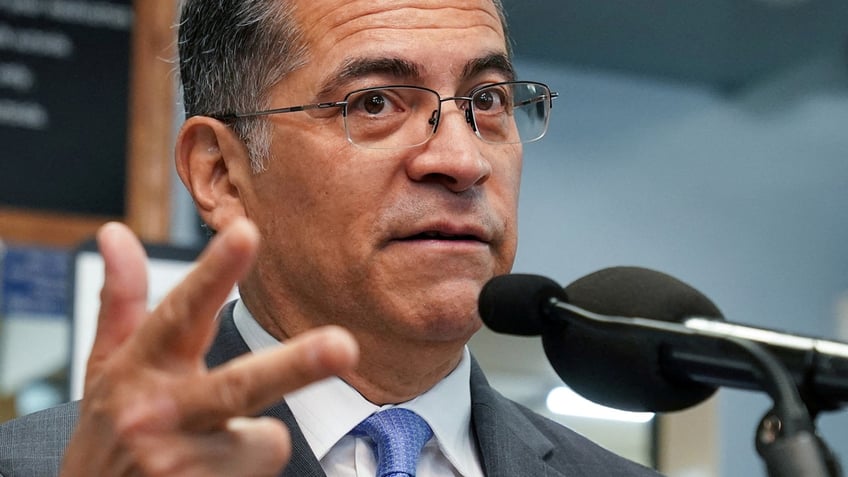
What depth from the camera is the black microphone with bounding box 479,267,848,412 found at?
0.86m

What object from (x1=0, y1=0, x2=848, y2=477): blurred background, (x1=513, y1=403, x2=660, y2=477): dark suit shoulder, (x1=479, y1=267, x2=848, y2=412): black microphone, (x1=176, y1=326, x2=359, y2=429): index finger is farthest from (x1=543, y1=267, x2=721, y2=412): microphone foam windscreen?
(x1=0, y1=0, x2=848, y2=477): blurred background

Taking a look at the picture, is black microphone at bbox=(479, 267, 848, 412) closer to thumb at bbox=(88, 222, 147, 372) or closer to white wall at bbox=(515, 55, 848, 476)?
thumb at bbox=(88, 222, 147, 372)

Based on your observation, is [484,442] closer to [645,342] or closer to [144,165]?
[645,342]

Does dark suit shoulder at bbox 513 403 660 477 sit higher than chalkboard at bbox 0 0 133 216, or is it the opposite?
chalkboard at bbox 0 0 133 216

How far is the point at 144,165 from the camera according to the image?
2703 mm

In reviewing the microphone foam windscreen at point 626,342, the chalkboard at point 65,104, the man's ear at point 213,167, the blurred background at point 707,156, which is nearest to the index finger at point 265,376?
the microphone foam windscreen at point 626,342

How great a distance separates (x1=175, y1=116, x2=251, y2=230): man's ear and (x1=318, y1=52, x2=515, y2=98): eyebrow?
0.52 ft

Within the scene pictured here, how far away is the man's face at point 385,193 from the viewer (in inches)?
55.4

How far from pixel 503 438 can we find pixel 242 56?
0.58 meters

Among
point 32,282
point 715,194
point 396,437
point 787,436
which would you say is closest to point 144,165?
point 32,282

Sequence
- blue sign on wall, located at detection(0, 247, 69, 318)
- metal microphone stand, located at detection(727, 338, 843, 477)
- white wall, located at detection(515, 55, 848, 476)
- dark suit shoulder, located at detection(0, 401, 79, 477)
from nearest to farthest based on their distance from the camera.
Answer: metal microphone stand, located at detection(727, 338, 843, 477) → dark suit shoulder, located at detection(0, 401, 79, 477) → blue sign on wall, located at detection(0, 247, 69, 318) → white wall, located at detection(515, 55, 848, 476)

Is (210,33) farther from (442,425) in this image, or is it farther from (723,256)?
(723,256)

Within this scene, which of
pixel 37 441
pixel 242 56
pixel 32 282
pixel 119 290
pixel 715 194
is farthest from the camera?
pixel 715 194

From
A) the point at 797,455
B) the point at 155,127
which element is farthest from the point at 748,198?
the point at 797,455
